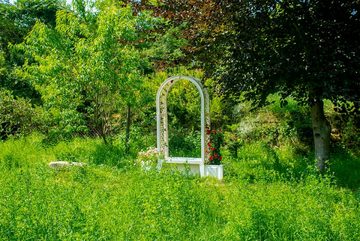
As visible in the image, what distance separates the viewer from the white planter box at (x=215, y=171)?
7.88m

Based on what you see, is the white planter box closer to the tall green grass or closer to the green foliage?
the tall green grass

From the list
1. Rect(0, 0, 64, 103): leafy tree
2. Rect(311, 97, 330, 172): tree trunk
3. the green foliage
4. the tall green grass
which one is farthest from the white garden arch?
Rect(0, 0, 64, 103): leafy tree

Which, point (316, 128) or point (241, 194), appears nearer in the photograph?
point (241, 194)

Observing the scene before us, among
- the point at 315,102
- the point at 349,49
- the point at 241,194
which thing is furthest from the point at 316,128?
the point at 241,194

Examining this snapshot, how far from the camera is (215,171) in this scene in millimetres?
7930

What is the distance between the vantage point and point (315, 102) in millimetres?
7605

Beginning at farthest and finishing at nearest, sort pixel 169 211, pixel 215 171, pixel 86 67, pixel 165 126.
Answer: pixel 86 67 < pixel 165 126 < pixel 215 171 < pixel 169 211

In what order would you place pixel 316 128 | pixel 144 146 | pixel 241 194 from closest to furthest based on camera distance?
pixel 241 194, pixel 316 128, pixel 144 146

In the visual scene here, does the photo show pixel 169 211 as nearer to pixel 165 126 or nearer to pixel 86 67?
pixel 165 126

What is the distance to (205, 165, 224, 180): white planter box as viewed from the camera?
788 cm

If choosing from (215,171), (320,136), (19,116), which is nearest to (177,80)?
(215,171)

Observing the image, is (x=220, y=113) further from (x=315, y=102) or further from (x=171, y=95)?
(x=315, y=102)

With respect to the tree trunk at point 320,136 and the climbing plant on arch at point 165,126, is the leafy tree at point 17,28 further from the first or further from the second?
the tree trunk at point 320,136

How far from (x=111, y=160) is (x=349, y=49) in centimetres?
500
